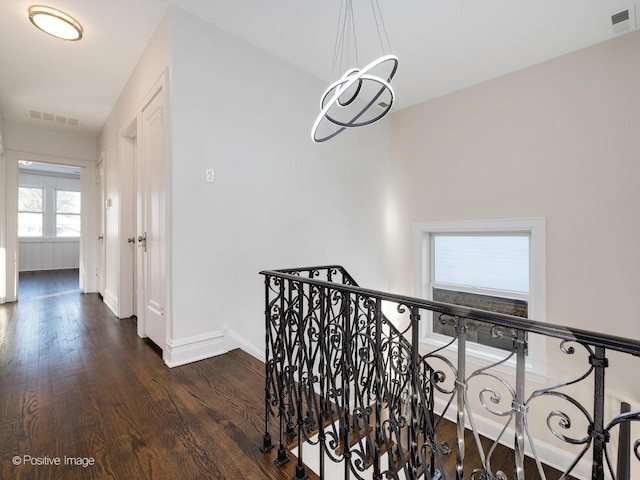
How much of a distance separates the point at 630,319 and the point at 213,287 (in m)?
3.33

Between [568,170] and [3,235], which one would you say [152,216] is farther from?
[568,170]

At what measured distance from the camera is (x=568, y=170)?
9.28 ft

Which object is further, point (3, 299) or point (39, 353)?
point (3, 299)

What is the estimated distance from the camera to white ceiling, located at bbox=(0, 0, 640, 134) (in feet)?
7.39

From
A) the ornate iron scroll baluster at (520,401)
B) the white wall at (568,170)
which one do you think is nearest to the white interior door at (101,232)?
the white wall at (568,170)

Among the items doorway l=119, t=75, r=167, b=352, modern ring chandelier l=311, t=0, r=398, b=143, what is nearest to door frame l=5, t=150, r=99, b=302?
doorway l=119, t=75, r=167, b=352

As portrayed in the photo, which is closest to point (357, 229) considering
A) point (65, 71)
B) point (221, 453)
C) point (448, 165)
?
point (448, 165)

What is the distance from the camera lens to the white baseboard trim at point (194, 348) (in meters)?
2.27

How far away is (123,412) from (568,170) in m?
3.85

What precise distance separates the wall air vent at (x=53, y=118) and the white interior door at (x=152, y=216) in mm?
2264

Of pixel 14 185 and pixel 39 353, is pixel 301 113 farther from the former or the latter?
pixel 14 185

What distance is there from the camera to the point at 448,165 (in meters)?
3.60

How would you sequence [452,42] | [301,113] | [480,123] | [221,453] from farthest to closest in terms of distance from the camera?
[480,123] < [301,113] < [452,42] < [221,453]

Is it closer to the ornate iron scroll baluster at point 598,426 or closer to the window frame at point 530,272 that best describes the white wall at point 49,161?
the window frame at point 530,272
